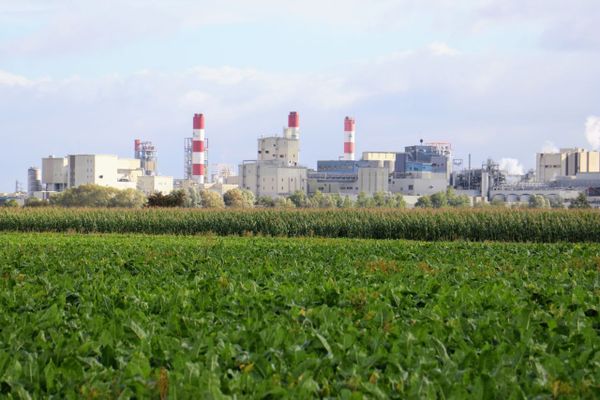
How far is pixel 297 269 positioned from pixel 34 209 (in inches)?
1401

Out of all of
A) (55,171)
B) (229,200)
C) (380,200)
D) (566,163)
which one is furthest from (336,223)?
(566,163)

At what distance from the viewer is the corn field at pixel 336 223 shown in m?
37.4

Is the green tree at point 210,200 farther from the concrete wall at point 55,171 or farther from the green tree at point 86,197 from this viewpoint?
the concrete wall at point 55,171

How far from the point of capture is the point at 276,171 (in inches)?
5625

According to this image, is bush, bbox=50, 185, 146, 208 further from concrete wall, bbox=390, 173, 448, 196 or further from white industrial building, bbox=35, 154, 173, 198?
concrete wall, bbox=390, 173, 448, 196

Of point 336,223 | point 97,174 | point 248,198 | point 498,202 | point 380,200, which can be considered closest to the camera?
point 336,223

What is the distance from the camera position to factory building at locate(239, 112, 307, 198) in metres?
143

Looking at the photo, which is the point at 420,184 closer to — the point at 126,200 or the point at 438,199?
the point at 438,199

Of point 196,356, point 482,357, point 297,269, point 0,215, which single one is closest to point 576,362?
point 482,357

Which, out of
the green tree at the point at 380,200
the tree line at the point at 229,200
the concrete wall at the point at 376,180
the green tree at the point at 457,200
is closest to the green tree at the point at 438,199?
the tree line at the point at 229,200

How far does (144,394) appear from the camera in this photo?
472 cm

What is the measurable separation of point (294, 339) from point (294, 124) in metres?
158

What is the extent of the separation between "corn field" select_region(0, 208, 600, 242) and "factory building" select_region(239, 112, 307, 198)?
99.2 meters

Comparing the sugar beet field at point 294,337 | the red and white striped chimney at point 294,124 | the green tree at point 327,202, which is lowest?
the green tree at point 327,202
